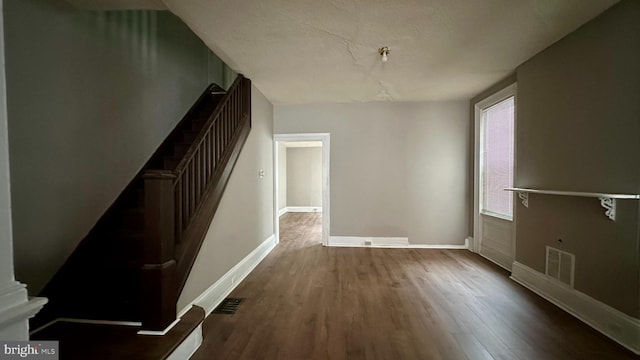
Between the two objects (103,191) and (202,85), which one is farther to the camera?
(202,85)

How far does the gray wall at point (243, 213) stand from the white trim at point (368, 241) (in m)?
1.17

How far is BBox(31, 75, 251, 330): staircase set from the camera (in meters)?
1.72

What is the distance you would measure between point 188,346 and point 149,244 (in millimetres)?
750

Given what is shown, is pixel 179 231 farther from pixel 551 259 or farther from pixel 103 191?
pixel 551 259

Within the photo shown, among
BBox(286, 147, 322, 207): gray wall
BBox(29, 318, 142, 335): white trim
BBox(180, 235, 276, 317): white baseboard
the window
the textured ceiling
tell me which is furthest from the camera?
BBox(286, 147, 322, 207): gray wall

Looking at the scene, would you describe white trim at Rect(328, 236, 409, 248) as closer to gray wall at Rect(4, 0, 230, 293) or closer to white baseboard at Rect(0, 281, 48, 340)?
gray wall at Rect(4, 0, 230, 293)

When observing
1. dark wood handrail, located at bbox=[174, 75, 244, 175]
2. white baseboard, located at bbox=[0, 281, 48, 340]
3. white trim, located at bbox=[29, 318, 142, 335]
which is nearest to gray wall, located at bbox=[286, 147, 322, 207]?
dark wood handrail, located at bbox=[174, 75, 244, 175]

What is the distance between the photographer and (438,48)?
8.50ft

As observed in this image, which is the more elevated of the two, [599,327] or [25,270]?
[25,270]

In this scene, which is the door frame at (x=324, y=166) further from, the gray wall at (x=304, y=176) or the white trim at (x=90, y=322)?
the gray wall at (x=304, y=176)

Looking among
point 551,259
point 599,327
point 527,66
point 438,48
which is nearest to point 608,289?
point 599,327

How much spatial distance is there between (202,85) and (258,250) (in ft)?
8.50

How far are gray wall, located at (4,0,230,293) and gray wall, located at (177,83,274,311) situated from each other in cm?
108

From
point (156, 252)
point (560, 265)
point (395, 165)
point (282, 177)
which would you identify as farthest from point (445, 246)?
point (282, 177)
